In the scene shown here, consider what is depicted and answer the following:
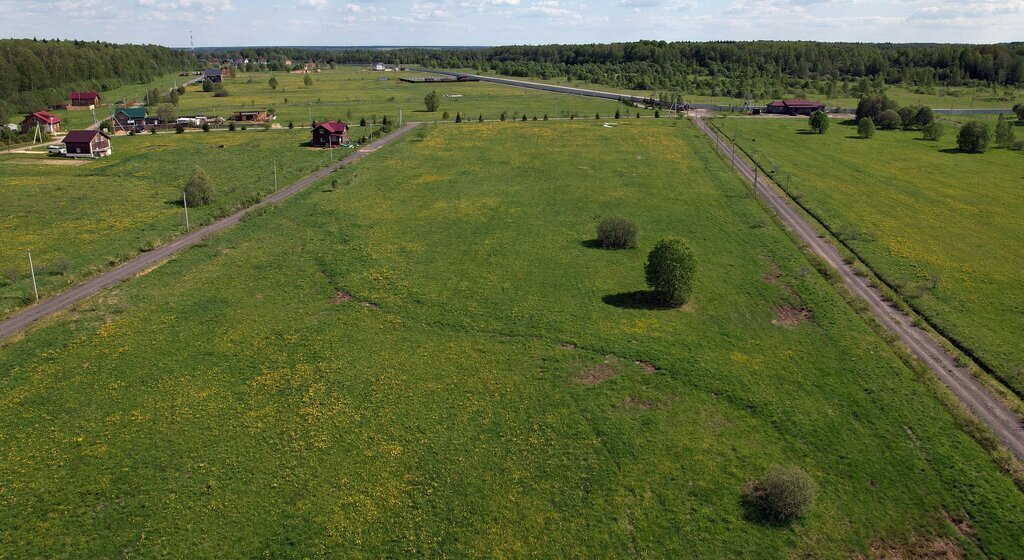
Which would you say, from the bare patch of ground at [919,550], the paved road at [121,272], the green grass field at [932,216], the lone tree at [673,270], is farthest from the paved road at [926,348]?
the paved road at [121,272]

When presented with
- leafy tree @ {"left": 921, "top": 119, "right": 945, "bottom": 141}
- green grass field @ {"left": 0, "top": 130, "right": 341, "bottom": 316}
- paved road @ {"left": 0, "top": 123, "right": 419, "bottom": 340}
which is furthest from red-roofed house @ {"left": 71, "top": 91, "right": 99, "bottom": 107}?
leafy tree @ {"left": 921, "top": 119, "right": 945, "bottom": 141}

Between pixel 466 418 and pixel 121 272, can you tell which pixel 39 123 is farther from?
pixel 466 418

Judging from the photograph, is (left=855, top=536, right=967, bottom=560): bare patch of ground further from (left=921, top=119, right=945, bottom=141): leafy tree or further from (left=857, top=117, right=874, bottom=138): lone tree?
(left=921, top=119, right=945, bottom=141): leafy tree

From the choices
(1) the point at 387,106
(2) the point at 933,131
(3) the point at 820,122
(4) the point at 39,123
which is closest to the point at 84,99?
(4) the point at 39,123

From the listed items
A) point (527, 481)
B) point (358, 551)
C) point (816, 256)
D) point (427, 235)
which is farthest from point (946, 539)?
point (427, 235)

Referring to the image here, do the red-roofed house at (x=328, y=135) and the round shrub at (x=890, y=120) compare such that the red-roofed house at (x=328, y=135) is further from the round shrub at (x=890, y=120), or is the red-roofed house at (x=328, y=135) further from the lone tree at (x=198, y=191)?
the round shrub at (x=890, y=120)

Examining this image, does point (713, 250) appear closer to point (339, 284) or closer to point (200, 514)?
point (339, 284)
